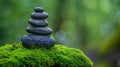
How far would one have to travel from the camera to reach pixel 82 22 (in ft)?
26.0

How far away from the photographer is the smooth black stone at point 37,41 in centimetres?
365

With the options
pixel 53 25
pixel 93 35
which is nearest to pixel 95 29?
pixel 93 35

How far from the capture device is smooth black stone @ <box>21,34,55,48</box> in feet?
12.0

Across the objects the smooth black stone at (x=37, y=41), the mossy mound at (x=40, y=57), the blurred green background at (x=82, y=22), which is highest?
the smooth black stone at (x=37, y=41)

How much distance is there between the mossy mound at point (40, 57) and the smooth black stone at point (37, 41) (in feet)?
0.14

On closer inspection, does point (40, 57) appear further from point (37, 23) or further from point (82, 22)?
point (82, 22)

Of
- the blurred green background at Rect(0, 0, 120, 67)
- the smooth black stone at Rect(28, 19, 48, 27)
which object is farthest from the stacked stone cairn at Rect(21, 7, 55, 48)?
the blurred green background at Rect(0, 0, 120, 67)

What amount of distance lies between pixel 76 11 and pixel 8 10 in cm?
125

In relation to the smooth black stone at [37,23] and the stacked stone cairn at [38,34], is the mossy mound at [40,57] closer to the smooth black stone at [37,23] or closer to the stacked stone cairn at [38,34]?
the stacked stone cairn at [38,34]

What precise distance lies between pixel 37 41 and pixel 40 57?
18 cm

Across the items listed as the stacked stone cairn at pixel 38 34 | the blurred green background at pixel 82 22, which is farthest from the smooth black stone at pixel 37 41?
the blurred green background at pixel 82 22

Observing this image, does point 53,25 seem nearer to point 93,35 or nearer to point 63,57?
point 93,35

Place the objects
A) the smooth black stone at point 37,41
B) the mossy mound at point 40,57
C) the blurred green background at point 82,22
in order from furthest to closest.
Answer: the blurred green background at point 82,22, the smooth black stone at point 37,41, the mossy mound at point 40,57

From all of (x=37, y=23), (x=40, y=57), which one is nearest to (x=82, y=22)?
(x=37, y=23)
